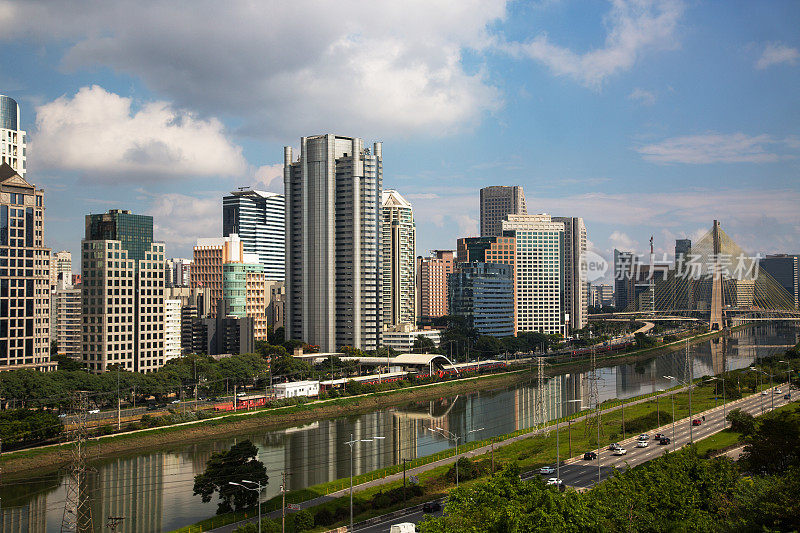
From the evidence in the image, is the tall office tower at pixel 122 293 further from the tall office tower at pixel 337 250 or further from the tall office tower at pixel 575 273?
the tall office tower at pixel 575 273

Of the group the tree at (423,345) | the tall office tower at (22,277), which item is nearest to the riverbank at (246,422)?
the tree at (423,345)

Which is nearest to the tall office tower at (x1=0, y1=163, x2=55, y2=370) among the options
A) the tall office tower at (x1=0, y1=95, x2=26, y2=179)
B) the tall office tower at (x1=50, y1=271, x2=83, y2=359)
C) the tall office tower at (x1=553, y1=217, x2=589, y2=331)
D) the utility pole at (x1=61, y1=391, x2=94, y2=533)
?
the tall office tower at (x1=0, y1=95, x2=26, y2=179)

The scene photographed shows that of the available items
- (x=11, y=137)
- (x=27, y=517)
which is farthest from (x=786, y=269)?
(x=27, y=517)

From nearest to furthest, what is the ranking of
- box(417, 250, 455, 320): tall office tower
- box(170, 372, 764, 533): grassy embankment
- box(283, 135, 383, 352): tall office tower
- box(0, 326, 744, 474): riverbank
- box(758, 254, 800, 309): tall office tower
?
box(170, 372, 764, 533): grassy embankment < box(0, 326, 744, 474): riverbank < box(283, 135, 383, 352): tall office tower < box(417, 250, 455, 320): tall office tower < box(758, 254, 800, 309): tall office tower

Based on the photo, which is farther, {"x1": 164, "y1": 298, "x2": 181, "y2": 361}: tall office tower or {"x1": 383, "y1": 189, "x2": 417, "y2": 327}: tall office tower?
{"x1": 383, "y1": 189, "x2": 417, "y2": 327}: tall office tower

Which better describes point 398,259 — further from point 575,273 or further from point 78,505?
point 78,505

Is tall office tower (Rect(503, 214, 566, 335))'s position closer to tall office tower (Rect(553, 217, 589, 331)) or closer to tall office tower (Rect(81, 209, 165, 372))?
tall office tower (Rect(553, 217, 589, 331))
